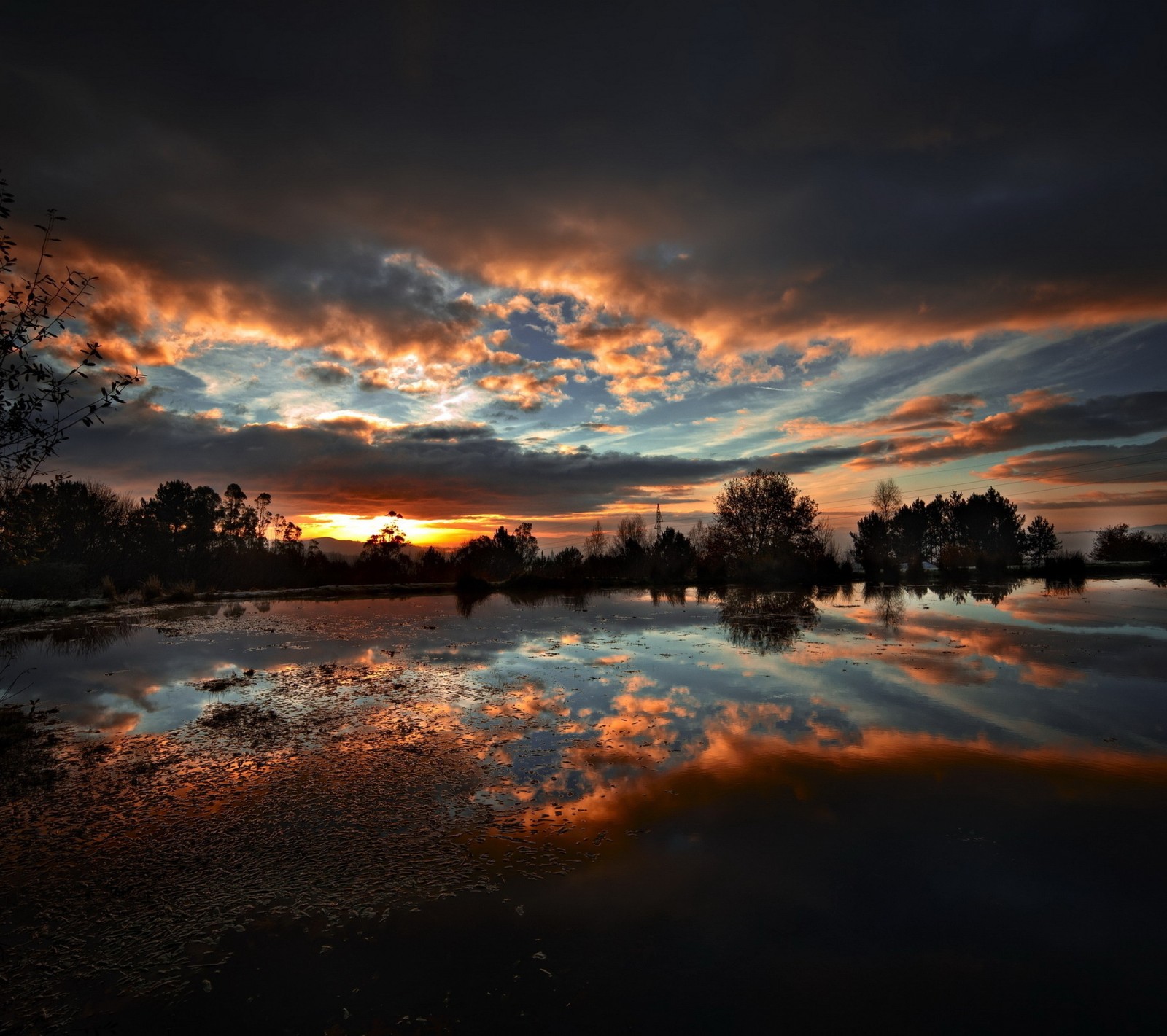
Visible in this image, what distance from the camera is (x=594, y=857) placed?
5012mm

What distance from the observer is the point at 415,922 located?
411 cm

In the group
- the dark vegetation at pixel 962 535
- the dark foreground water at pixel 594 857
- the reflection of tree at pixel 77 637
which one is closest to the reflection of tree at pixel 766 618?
the dark foreground water at pixel 594 857

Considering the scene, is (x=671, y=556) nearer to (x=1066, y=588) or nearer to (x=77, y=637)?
(x=1066, y=588)

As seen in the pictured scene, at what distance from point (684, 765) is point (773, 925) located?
303 centimetres

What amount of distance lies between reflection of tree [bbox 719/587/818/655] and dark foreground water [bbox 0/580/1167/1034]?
16.3ft

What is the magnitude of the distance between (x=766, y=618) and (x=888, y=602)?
1064cm

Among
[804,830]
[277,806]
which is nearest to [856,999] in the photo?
[804,830]

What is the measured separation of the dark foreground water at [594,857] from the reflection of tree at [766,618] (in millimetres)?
4969

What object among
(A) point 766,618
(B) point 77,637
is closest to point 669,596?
(A) point 766,618

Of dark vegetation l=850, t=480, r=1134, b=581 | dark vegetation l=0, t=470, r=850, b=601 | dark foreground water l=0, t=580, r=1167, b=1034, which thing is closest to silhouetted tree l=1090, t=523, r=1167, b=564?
dark vegetation l=850, t=480, r=1134, b=581

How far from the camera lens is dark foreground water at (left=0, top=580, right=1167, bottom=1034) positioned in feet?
11.3

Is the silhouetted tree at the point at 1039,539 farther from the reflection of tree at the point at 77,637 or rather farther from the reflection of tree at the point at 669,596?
the reflection of tree at the point at 77,637

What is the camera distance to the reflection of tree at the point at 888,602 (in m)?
21.2

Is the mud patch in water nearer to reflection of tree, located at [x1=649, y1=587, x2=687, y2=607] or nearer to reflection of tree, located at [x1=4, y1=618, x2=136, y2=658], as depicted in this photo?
reflection of tree, located at [x1=4, y1=618, x2=136, y2=658]
